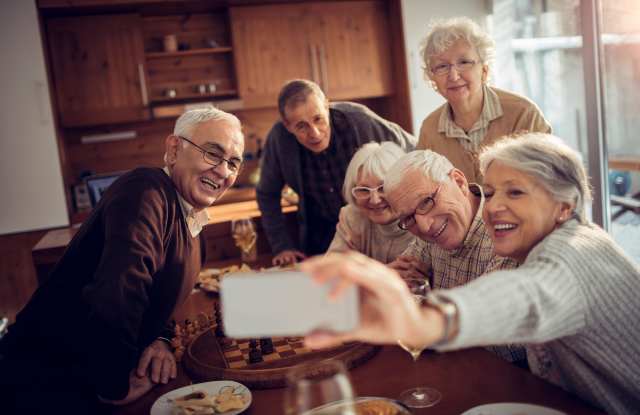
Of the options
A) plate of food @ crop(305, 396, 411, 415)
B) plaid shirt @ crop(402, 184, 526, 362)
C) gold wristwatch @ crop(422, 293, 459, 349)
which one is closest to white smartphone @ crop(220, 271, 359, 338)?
gold wristwatch @ crop(422, 293, 459, 349)

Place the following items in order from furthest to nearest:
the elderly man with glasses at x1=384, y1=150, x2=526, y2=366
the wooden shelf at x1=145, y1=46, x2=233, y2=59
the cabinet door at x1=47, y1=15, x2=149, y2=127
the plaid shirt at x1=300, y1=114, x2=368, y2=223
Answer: the wooden shelf at x1=145, y1=46, x2=233, y2=59 → the cabinet door at x1=47, y1=15, x2=149, y2=127 → the plaid shirt at x1=300, y1=114, x2=368, y2=223 → the elderly man with glasses at x1=384, y1=150, x2=526, y2=366

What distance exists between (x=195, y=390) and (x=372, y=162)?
1203 millimetres

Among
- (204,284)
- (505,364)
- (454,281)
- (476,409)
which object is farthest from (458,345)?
(204,284)

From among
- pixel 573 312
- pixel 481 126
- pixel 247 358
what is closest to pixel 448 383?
pixel 573 312

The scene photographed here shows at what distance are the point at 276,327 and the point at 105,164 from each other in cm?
449

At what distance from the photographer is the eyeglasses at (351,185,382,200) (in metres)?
2.42

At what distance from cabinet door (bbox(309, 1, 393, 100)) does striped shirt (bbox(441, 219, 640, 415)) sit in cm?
387

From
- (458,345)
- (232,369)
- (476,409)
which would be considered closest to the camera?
(458,345)

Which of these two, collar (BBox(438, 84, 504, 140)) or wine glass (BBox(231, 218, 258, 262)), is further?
wine glass (BBox(231, 218, 258, 262))

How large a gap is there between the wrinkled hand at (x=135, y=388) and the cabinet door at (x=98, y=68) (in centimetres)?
335

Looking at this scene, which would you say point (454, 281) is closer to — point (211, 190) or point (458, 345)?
point (211, 190)

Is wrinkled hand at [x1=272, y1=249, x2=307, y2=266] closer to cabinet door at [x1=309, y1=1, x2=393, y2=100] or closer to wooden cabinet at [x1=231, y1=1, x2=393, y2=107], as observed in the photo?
wooden cabinet at [x1=231, y1=1, x2=393, y2=107]

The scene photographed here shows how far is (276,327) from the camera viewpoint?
0.85 metres

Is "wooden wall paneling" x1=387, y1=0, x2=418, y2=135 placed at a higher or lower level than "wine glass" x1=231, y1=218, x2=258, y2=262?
higher
